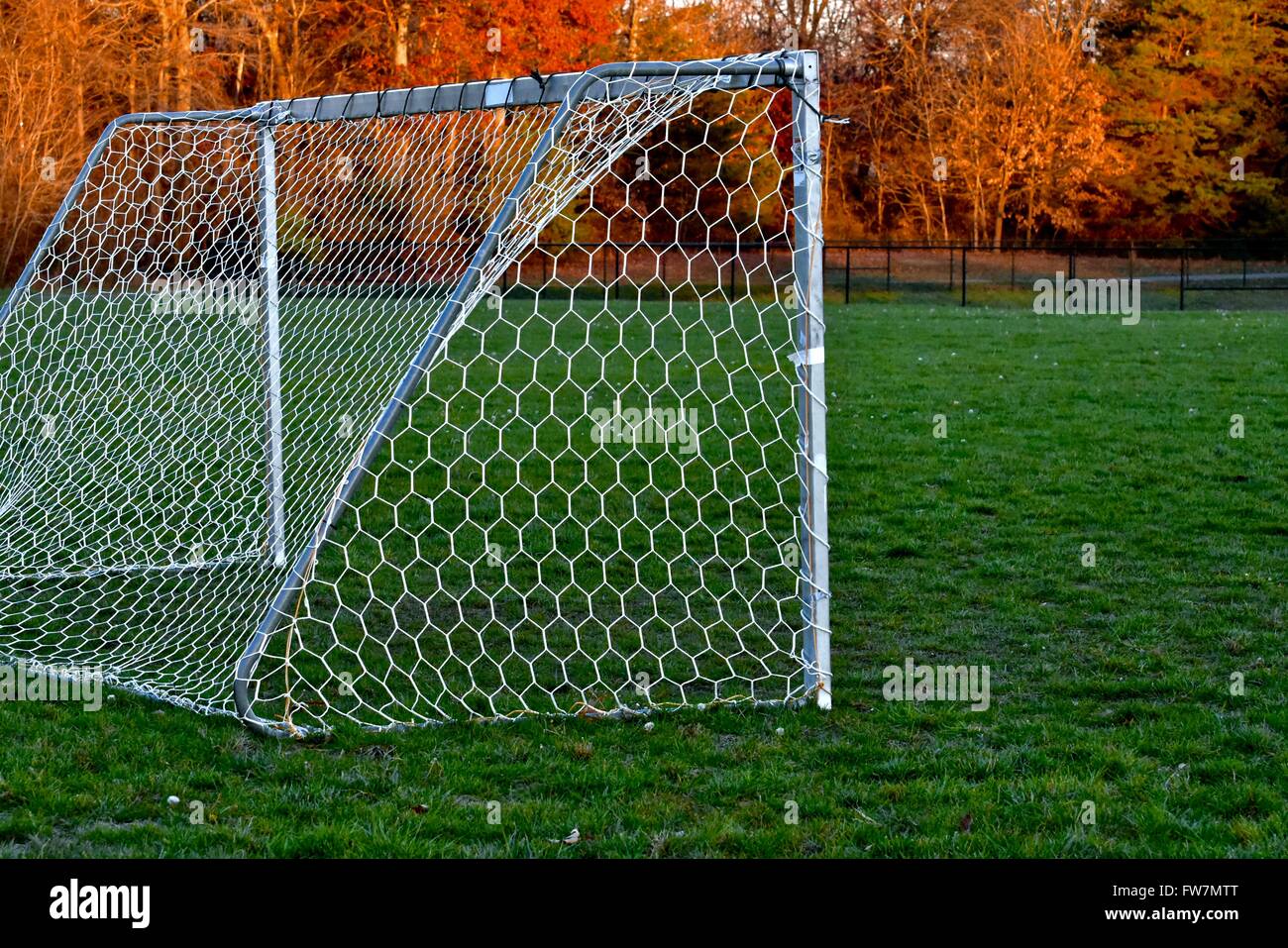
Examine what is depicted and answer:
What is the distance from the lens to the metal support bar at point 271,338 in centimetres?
677

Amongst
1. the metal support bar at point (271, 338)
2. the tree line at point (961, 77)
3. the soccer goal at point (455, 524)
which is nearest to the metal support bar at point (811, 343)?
the soccer goal at point (455, 524)

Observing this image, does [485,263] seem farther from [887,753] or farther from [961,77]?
[961,77]

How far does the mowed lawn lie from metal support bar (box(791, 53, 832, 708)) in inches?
14.2

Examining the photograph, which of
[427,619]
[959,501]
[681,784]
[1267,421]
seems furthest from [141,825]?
[1267,421]

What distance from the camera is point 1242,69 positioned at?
1570 inches

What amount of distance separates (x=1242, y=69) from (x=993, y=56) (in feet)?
25.5

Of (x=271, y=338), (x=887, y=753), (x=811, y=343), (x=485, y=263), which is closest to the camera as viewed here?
(x=887, y=753)

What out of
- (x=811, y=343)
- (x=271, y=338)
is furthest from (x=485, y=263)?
(x=271, y=338)

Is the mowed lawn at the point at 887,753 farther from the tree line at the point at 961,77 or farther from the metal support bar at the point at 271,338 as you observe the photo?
the tree line at the point at 961,77

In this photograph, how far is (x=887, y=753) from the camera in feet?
15.1

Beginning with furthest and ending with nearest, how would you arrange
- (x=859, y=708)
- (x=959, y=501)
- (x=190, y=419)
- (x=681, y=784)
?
(x=190, y=419)
(x=959, y=501)
(x=859, y=708)
(x=681, y=784)

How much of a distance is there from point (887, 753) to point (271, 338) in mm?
3869

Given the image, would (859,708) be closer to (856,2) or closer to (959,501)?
(959,501)

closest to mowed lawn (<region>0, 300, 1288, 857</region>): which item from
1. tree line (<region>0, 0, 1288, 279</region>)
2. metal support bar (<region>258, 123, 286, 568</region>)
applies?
metal support bar (<region>258, 123, 286, 568</region>)
